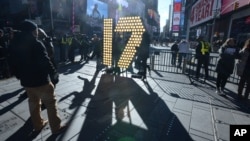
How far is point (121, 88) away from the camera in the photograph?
648cm

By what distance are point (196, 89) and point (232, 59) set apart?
164cm

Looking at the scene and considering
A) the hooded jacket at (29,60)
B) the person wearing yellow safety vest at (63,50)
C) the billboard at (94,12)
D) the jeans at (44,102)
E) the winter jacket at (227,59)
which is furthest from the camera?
the billboard at (94,12)

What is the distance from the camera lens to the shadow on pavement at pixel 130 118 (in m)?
3.49

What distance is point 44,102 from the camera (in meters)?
3.21

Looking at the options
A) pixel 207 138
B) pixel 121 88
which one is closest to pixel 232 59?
pixel 207 138

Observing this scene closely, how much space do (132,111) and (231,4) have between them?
53.3 feet

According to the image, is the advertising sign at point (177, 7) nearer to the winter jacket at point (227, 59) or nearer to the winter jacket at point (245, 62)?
the winter jacket at point (227, 59)

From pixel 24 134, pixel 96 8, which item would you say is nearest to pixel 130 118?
pixel 24 134

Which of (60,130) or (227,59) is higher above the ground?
(227,59)

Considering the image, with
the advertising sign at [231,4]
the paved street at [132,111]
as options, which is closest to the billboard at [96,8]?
the advertising sign at [231,4]

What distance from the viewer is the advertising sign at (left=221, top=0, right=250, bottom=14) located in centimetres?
1309

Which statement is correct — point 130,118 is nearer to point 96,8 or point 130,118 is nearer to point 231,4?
point 231,4

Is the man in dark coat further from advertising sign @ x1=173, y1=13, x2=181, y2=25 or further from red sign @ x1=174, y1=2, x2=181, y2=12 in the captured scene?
red sign @ x1=174, y1=2, x2=181, y2=12

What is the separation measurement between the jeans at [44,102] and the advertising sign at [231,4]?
14263 mm
